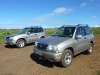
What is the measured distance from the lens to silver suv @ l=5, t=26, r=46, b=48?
1159 cm

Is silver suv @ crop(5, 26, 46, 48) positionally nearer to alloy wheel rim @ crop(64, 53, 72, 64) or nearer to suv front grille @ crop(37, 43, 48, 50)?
suv front grille @ crop(37, 43, 48, 50)

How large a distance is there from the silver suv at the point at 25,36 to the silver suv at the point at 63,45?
495 centimetres

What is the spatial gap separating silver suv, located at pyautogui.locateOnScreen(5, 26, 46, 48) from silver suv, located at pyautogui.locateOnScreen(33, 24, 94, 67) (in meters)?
4.95

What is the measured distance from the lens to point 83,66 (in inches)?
266

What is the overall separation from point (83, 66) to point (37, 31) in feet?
24.8

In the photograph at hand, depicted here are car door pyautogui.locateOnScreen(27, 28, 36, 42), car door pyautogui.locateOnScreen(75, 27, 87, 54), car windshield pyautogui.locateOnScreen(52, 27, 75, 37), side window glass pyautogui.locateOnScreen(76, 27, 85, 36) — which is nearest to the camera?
car door pyautogui.locateOnScreen(75, 27, 87, 54)

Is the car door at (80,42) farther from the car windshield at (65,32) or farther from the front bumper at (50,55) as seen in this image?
the front bumper at (50,55)

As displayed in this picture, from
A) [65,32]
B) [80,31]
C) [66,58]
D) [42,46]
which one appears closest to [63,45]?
[66,58]

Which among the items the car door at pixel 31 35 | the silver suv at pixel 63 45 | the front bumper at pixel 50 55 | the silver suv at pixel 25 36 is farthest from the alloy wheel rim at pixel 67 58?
the car door at pixel 31 35

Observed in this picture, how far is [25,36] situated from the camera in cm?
1215

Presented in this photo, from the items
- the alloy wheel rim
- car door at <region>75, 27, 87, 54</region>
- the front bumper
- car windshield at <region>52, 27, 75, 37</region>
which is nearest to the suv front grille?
the front bumper

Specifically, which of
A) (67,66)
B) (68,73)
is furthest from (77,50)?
(68,73)

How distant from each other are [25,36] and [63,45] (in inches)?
261

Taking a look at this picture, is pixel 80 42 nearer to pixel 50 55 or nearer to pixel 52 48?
pixel 52 48
